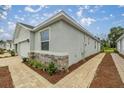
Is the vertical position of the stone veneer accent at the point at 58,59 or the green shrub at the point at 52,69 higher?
the stone veneer accent at the point at 58,59

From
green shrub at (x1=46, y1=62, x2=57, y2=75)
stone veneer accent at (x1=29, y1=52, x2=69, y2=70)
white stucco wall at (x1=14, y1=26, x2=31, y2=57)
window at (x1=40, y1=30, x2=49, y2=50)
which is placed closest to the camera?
green shrub at (x1=46, y1=62, x2=57, y2=75)

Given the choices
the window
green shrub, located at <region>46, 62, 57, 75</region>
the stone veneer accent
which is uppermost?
the window

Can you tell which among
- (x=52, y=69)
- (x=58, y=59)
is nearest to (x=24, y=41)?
(x=58, y=59)

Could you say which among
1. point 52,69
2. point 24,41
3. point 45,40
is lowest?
point 52,69

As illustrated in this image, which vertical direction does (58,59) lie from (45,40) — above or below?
below

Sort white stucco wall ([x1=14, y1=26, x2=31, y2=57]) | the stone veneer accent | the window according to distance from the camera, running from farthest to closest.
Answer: white stucco wall ([x1=14, y1=26, x2=31, y2=57]), the window, the stone veneer accent

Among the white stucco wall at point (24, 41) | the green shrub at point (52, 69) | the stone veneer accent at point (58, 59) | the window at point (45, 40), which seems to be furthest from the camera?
the white stucco wall at point (24, 41)

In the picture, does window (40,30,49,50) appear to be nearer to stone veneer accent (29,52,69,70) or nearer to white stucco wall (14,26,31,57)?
stone veneer accent (29,52,69,70)

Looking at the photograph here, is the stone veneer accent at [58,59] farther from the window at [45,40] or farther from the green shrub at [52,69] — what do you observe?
the window at [45,40]

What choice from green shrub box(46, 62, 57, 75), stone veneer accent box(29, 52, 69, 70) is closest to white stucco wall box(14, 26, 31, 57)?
stone veneer accent box(29, 52, 69, 70)

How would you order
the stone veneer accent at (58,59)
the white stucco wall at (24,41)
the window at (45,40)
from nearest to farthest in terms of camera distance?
the stone veneer accent at (58,59) < the window at (45,40) < the white stucco wall at (24,41)

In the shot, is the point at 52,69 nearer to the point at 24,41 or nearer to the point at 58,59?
the point at 58,59

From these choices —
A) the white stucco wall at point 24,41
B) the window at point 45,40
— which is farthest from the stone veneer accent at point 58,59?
the white stucco wall at point 24,41
